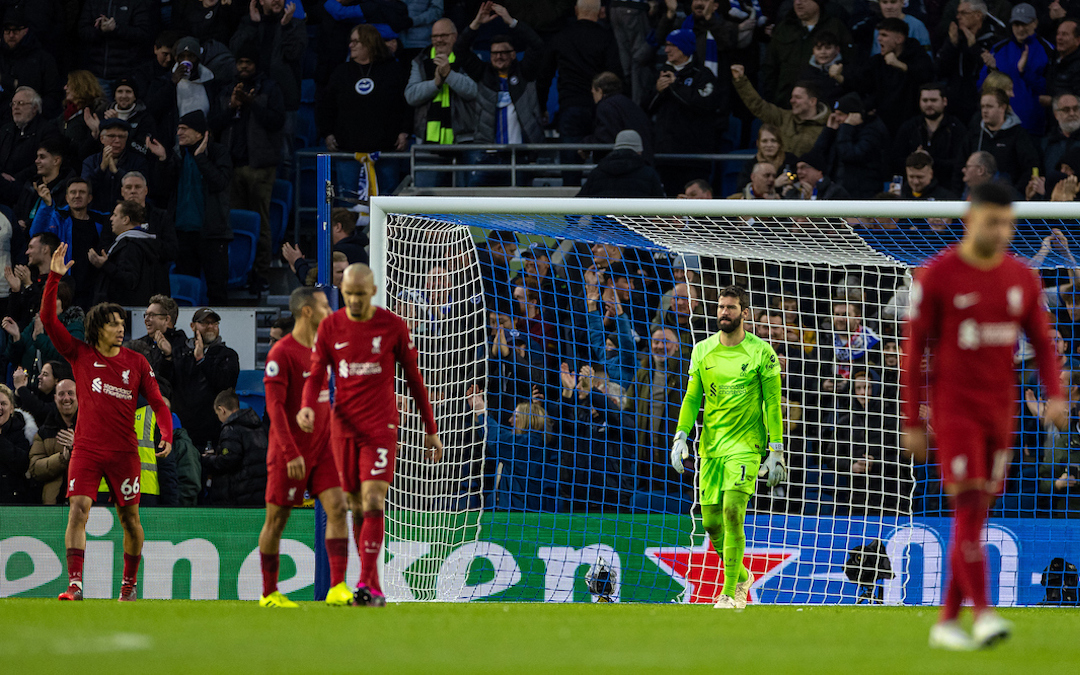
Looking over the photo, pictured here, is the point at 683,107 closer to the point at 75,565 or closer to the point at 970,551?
the point at 75,565

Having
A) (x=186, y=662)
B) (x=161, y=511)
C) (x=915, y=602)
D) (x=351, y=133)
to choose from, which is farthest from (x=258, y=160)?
(x=186, y=662)

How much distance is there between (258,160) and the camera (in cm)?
1552

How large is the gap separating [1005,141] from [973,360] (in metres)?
9.09

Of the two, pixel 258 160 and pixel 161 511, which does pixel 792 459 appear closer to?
pixel 161 511

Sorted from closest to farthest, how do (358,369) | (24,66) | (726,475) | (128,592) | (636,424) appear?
(358,369), (726,475), (128,592), (636,424), (24,66)

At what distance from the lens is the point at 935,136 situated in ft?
47.0

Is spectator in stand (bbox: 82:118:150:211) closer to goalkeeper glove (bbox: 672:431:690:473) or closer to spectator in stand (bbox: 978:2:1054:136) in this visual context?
goalkeeper glove (bbox: 672:431:690:473)

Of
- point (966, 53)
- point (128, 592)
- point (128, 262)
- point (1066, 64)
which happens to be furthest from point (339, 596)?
point (1066, 64)

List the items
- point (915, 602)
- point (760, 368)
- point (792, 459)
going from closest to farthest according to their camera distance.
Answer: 1. point (760, 368)
2. point (915, 602)
3. point (792, 459)

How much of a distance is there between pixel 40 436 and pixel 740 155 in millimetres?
7861

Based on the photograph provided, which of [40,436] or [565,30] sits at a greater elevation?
[565,30]

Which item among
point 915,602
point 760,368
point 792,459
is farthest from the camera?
point 792,459

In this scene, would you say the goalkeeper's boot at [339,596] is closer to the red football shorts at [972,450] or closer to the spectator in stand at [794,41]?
the red football shorts at [972,450]

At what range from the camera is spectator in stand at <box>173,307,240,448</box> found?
13023 mm
